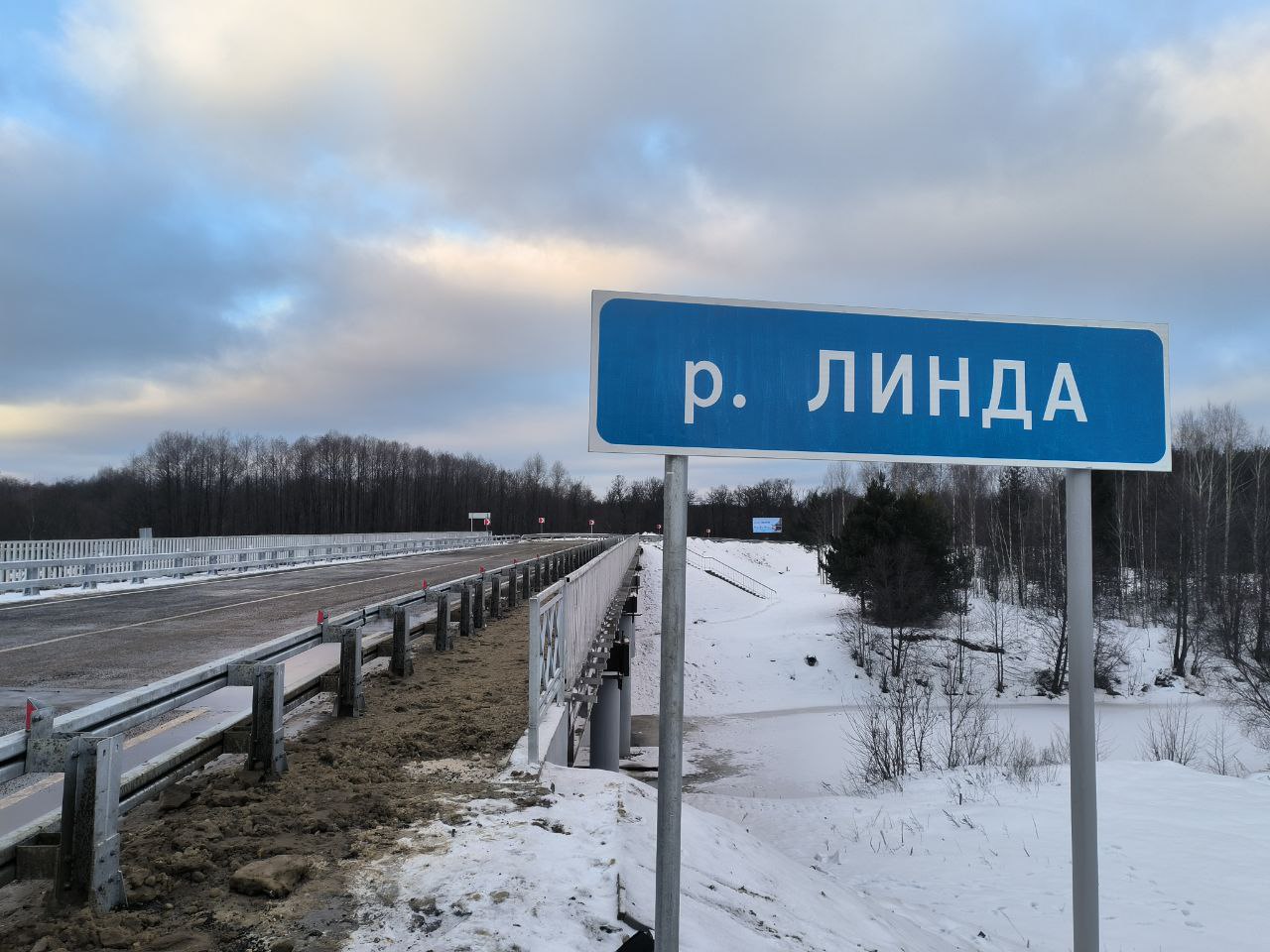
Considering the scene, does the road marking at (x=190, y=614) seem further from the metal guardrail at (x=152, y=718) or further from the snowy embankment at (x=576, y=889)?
the snowy embankment at (x=576, y=889)

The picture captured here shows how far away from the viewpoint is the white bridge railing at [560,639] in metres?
6.73

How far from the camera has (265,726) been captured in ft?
19.1

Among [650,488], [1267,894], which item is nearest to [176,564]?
[1267,894]

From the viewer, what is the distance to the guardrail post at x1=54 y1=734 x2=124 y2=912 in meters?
3.68

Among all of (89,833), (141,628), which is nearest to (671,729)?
(89,833)

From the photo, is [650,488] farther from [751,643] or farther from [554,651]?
[554,651]

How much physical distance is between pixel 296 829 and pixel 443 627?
24.0ft

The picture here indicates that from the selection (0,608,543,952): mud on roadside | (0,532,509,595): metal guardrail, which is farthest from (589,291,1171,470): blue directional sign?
(0,532,509,595): metal guardrail

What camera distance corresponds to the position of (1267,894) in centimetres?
850

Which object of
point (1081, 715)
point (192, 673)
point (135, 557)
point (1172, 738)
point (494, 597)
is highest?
point (1081, 715)

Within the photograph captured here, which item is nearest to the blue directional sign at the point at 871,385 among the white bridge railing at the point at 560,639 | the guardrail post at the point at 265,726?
the white bridge railing at the point at 560,639

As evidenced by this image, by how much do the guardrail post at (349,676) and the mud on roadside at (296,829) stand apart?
0.61ft

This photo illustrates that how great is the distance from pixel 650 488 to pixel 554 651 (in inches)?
5066

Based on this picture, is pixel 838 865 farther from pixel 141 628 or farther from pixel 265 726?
pixel 141 628
